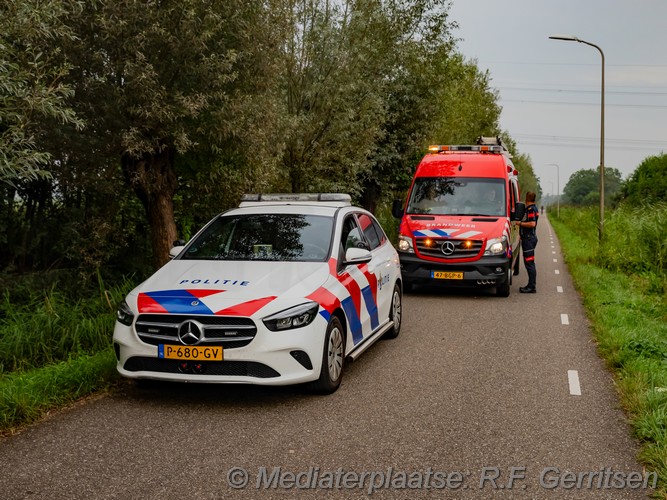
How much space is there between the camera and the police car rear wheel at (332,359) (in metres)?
6.13

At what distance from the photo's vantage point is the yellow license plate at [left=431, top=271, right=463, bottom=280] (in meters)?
12.4

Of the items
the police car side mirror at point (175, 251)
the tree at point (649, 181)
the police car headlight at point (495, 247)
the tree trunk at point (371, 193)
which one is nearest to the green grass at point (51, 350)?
the police car side mirror at point (175, 251)

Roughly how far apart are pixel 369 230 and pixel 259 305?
3.07 metres

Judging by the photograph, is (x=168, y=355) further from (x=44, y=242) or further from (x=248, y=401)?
(x=44, y=242)

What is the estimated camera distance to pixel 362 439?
5.12 m

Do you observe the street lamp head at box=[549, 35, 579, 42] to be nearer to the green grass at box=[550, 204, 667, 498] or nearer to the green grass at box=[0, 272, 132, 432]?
the green grass at box=[550, 204, 667, 498]

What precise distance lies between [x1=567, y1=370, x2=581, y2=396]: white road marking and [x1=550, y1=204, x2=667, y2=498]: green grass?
14.5 inches

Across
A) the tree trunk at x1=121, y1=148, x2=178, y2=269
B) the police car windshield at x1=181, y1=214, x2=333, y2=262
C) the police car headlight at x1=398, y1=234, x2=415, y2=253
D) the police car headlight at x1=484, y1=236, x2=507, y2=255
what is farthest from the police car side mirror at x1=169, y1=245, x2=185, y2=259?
the police car headlight at x1=484, y1=236, x2=507, y2=255

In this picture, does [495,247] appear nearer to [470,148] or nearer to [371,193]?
[470,148]

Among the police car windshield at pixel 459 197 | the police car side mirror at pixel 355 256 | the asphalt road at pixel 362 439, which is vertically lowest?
the asphalt road at pixel 362 439

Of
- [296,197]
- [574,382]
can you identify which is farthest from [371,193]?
[574,382]

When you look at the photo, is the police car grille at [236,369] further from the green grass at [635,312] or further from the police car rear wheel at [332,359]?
the green grass at [635,312]

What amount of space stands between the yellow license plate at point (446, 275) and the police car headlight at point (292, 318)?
22.3 feet

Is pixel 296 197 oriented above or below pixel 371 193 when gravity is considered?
below
